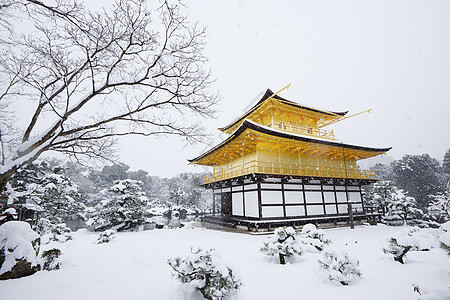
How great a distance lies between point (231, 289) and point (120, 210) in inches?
660

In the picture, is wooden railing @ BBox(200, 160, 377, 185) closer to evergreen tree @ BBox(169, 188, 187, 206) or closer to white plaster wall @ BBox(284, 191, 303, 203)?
white plaster wall @ BBox(284, 191, 303, 203)

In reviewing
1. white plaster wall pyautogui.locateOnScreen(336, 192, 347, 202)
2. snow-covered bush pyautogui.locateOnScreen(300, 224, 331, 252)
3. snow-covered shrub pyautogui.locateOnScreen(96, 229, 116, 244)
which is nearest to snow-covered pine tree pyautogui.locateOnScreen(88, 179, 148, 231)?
snow-covered shrub pyautogui.locateOnScreen(96, 229, 116, 244)

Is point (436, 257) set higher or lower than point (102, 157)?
lower

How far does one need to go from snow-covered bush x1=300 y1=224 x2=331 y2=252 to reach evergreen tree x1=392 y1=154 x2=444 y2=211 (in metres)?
37.5

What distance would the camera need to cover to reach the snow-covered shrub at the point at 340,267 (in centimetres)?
455

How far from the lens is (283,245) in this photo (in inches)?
247

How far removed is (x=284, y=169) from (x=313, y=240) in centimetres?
802

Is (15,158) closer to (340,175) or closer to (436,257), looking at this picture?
(436,257)

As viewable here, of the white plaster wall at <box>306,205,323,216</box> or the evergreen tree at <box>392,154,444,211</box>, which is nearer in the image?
the white plaster wall at <box>306,205,323,216</box>

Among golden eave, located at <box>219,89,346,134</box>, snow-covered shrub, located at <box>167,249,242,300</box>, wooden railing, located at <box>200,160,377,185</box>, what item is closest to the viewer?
snow-covered shrub, located at <box>167,249,242,300</box>

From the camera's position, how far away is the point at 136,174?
2072 inches

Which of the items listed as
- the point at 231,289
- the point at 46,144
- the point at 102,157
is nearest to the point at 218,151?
the point at 102,157

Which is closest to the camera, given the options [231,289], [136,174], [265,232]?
[231,289]

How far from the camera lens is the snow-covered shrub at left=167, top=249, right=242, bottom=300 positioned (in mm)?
3709
